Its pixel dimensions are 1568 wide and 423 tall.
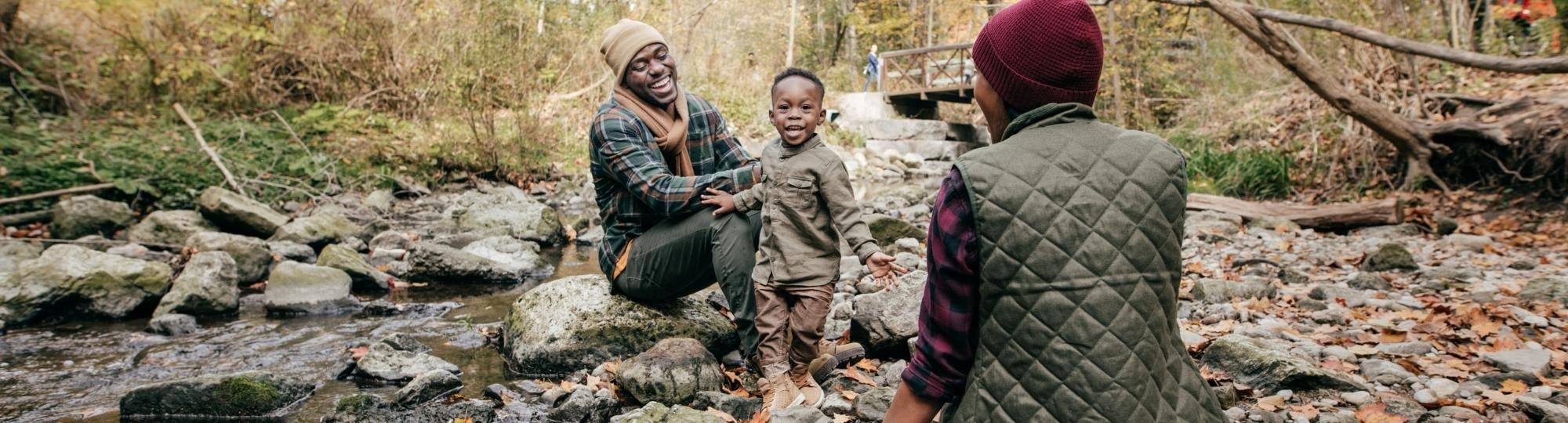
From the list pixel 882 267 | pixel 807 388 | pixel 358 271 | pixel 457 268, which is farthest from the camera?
pixel 457 268

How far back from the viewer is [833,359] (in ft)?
11.2

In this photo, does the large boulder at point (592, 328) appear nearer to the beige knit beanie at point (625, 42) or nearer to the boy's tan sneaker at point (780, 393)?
the boy's tan sneaker at point (780, 393)

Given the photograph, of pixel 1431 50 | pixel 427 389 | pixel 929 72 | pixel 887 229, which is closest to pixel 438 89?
pixel 887 229

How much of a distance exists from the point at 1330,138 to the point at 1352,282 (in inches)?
194

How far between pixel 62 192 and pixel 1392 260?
1012 centimetres

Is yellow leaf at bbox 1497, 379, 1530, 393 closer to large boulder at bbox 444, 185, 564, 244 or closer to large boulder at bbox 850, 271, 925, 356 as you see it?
large boulder at bbox 850, 271, 925, 356

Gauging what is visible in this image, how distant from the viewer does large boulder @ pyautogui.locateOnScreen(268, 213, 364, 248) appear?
24.3ft

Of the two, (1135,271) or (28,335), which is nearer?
(1135,271)

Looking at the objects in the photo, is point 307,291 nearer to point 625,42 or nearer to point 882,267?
point 625,42

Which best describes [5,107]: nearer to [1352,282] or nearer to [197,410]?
[197,410]

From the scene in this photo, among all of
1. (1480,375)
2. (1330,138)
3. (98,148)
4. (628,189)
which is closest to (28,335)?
(628,189)

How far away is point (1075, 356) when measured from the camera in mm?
1473

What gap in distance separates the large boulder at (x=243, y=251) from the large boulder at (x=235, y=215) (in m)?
0.83

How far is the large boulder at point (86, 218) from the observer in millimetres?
7316
